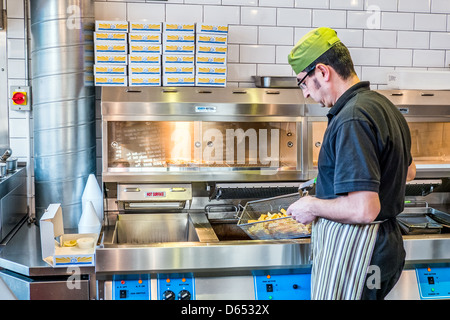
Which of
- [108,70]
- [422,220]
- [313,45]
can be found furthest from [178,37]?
[422,220]

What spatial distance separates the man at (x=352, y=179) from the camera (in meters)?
1.83

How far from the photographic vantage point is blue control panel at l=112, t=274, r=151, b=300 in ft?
8.89

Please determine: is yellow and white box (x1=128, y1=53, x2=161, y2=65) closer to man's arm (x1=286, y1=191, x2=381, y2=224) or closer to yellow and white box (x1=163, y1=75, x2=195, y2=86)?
yellow and white box (x1=163, y1=75, x2=195, y2=86)

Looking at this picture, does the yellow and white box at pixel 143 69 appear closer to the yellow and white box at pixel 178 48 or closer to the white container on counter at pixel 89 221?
the yellow and white box at pixel 178 48

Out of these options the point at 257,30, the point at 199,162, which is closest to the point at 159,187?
the point at 199,162

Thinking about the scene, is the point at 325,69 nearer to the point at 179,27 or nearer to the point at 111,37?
the point at 179,27

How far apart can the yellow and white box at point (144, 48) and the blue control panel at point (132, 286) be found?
1.32 meters

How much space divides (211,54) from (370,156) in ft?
5.45

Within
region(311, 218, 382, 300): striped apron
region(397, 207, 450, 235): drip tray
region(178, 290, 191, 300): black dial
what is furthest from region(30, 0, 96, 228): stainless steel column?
region(397, 207, 450, 235): drip tray

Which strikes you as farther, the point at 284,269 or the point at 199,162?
the point at 199,162

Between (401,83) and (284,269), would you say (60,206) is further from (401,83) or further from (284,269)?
(401,83)

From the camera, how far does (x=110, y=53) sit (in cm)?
315

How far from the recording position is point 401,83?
11.3ft

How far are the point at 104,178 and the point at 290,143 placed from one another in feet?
3.73
